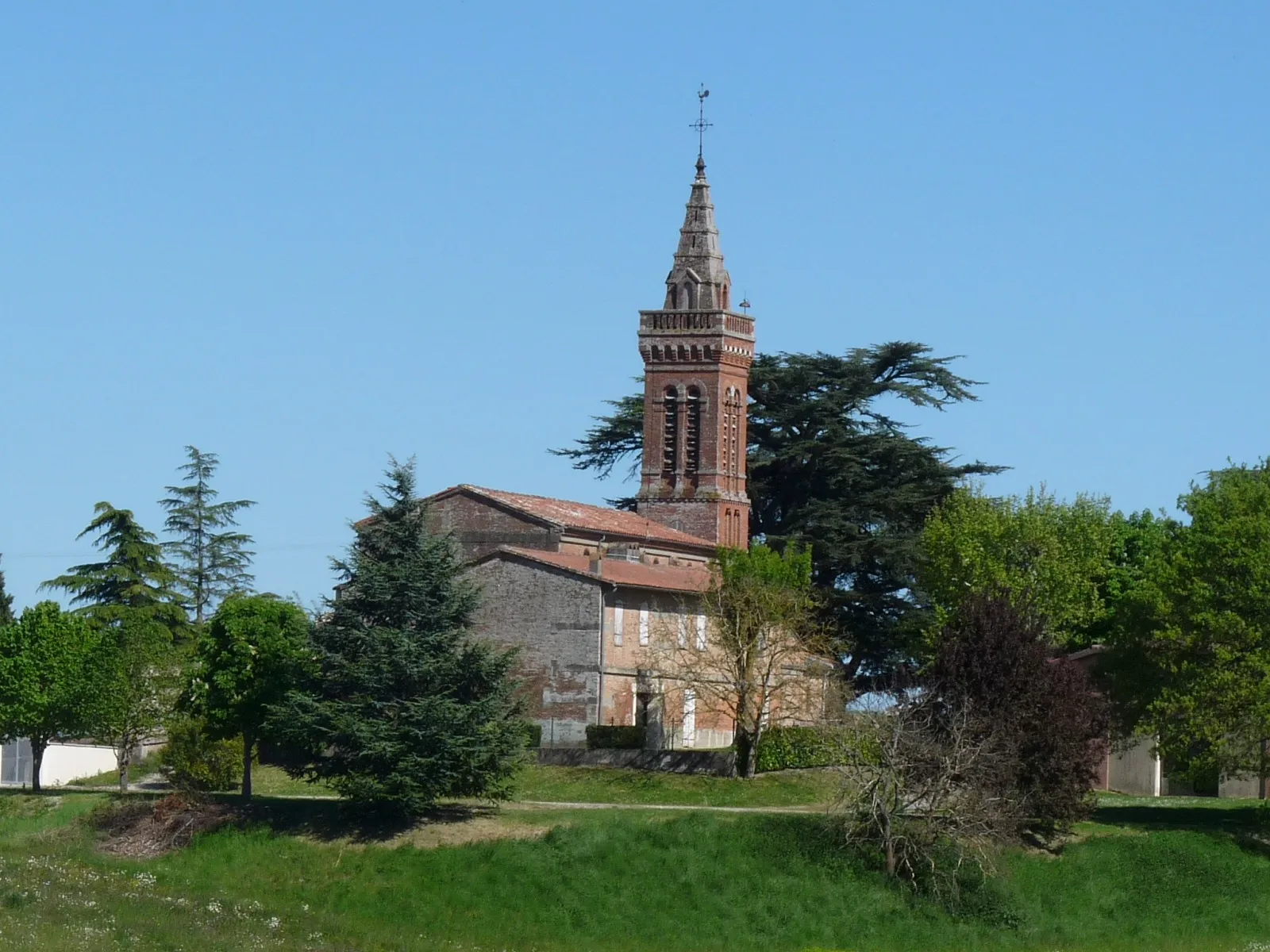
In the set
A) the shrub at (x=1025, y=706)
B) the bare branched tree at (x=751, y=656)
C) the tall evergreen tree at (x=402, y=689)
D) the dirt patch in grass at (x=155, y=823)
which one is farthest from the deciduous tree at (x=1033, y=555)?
the dirt patch in grass at (x=155, y=823)

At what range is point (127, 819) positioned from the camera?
4925cm

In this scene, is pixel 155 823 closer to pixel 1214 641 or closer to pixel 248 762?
pixel 248 762

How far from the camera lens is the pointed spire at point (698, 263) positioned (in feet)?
263

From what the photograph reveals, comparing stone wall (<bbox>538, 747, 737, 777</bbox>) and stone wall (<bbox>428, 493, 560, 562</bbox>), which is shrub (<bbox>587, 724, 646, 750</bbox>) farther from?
stone wall (<bbox>428, 493, 560, 562</bbox>)

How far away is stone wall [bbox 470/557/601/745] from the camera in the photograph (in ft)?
200

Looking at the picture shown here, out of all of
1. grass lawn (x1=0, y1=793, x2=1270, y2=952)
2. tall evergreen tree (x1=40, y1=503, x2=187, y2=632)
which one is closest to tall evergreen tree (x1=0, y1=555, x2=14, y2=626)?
tall evergreen tree (x1=40, y1=503, x2=187, y2=632)

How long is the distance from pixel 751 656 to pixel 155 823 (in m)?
16.3

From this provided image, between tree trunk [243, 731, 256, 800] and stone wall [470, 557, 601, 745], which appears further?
stone wall [470, 557, 601, 745]

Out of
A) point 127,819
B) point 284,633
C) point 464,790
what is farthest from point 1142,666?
point 127,819

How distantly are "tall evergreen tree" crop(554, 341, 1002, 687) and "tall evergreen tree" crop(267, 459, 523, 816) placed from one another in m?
23.2

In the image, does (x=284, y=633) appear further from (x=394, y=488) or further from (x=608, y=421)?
(x=608, y=421)

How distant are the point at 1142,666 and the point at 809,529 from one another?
2501 centimetres

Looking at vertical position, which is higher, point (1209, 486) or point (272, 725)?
point (1209, 486)

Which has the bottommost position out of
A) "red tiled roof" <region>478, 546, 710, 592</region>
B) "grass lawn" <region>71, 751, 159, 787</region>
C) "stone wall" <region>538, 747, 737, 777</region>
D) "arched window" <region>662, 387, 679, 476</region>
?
"grass lawn" <region>71, 751, 159, 787</region>
